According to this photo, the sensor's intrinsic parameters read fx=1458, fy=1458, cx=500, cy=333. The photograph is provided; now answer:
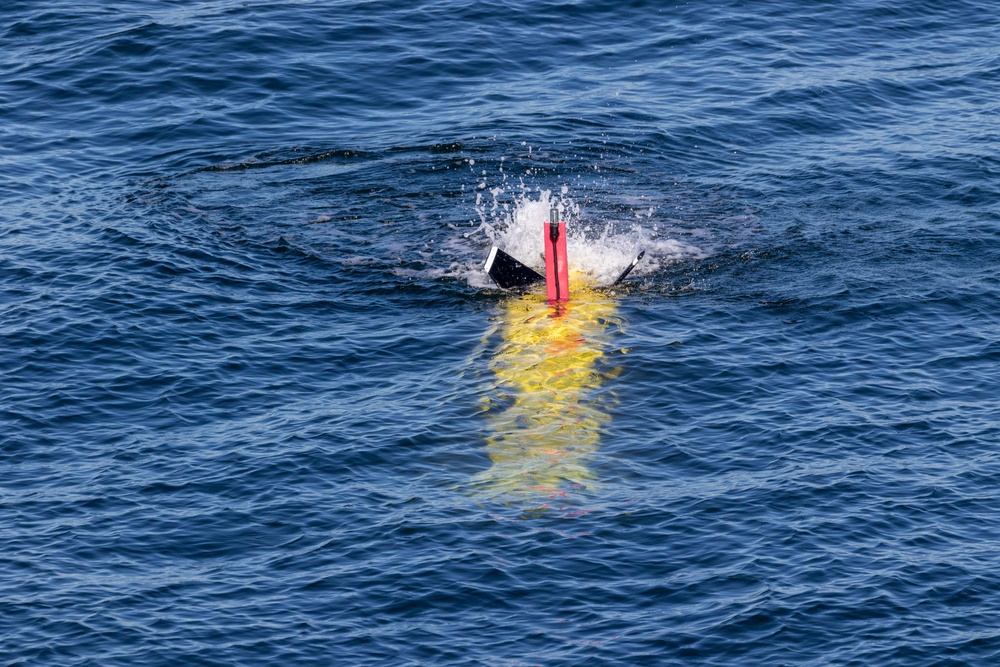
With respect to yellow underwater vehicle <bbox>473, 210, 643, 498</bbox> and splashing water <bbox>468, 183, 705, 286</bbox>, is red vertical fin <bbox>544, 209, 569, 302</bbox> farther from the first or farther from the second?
splashing water <bbox>468, 183, 705, 286</bbox>

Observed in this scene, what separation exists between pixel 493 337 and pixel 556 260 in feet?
7.35

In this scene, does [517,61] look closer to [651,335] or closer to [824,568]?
[651,335]

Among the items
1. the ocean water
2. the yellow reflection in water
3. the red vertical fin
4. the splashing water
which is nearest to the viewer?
the ocean water

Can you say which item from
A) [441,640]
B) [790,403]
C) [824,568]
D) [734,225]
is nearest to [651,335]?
[790,403]

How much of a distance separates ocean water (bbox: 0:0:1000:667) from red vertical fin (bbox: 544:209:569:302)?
0.39 metres

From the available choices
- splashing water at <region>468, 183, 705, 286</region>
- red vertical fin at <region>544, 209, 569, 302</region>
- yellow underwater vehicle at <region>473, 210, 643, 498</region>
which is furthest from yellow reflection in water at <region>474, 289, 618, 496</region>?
splashing water at <region>468, 183, 705, 286</region>

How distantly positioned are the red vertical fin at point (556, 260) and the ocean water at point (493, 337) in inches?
15.4

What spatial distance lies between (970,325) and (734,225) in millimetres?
6321

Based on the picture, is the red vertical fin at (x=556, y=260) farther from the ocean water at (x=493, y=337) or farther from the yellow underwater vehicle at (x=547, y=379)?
the ocean water at (x=493, y=337)

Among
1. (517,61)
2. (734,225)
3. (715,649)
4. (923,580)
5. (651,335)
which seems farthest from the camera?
(517,61)

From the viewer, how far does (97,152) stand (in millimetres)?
38281

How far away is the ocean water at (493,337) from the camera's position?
20656 millimetres

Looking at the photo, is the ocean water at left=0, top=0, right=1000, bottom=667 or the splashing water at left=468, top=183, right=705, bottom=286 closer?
the ocean water at left=0, top=0, right=1000, bottom=667

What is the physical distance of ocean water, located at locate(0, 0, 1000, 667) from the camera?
2066cm
